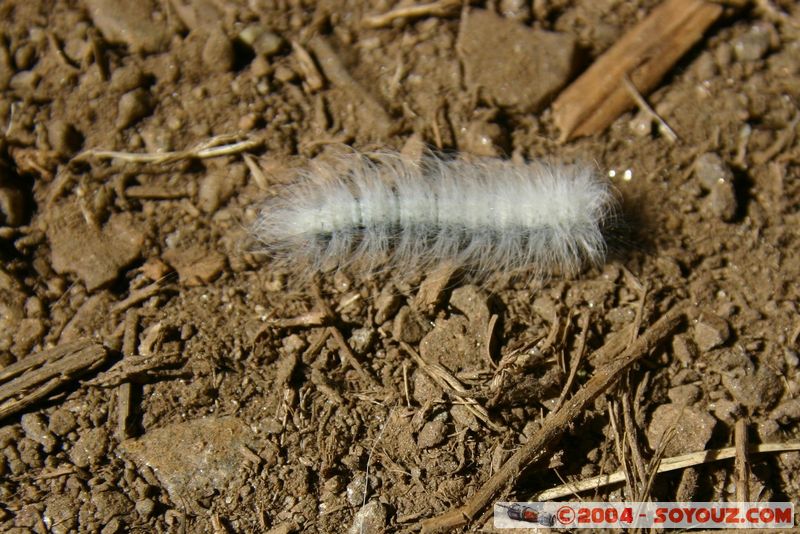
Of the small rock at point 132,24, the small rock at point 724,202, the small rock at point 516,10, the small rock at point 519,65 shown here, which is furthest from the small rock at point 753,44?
the small rock at point 132,24

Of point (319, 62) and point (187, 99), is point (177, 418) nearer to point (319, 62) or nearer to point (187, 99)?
point (187, 99)

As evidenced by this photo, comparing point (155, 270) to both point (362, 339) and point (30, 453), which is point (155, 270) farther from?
point (362, 339)

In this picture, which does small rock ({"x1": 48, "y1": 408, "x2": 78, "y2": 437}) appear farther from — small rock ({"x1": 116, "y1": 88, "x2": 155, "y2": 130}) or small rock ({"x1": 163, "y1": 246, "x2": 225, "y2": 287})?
small rock ({"x1": 116, "y1": 88, "x2": 155, "y2": 130})

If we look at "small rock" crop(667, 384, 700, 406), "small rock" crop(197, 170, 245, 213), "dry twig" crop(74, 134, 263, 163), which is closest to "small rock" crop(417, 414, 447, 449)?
"small rock" crop(667, 384, 700, 406)

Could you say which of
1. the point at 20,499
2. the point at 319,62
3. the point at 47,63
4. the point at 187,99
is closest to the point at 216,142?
the point at 187,99

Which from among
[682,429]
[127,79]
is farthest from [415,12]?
[682,429]

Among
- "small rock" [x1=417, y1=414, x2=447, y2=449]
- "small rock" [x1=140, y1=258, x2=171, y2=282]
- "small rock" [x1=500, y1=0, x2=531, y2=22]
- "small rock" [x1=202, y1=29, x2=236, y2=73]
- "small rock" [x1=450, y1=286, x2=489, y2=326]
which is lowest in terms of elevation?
"small rock" [x1=417, y1=414, x2=447, y2=449]
